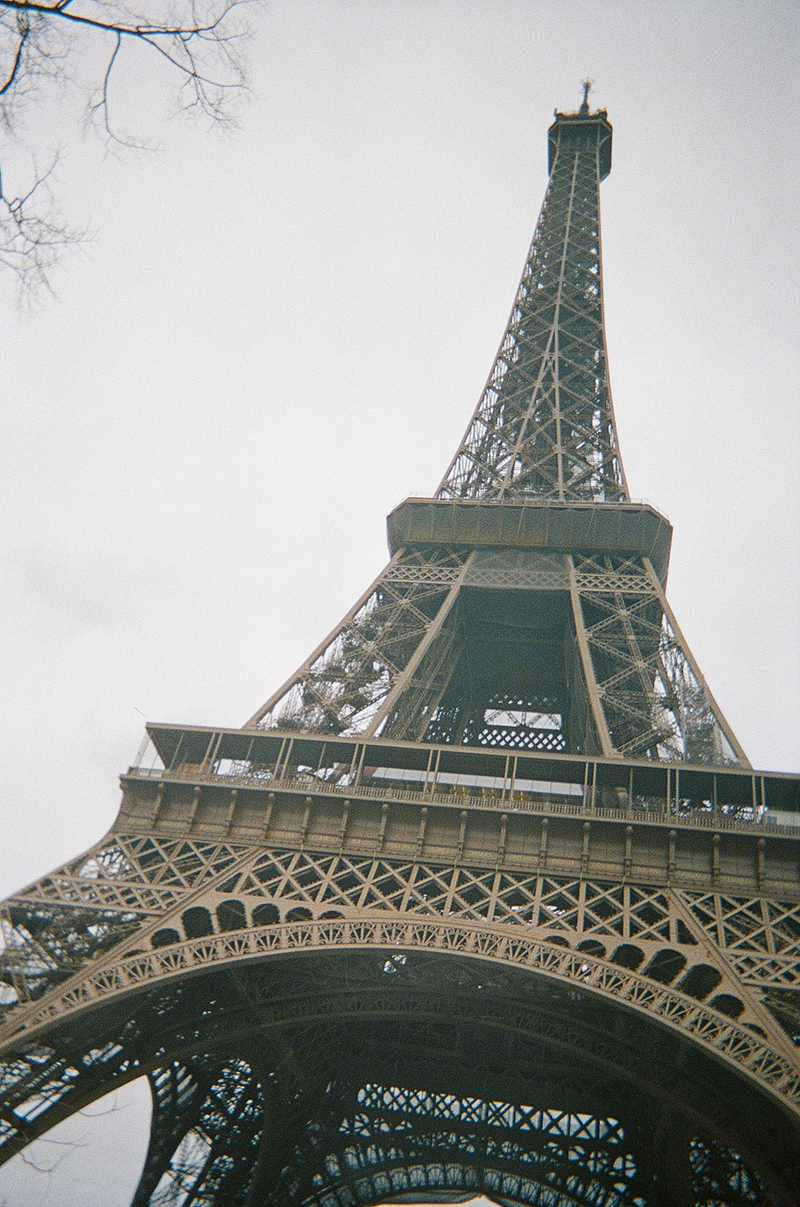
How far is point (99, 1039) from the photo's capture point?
74.2 ft

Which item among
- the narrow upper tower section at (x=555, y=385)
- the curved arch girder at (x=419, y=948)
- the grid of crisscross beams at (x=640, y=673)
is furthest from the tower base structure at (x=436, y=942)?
the narrow upper tower section at (x=555, y=385)

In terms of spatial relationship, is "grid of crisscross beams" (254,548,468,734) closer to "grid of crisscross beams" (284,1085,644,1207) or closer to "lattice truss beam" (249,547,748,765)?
"lattice truss beam" (249,547,748,765)

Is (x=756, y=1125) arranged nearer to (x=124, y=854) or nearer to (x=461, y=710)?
(x=124, y=854)

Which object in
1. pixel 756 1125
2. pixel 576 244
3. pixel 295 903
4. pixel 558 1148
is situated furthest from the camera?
pixel 576 244

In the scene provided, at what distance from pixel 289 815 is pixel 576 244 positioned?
37.8 m

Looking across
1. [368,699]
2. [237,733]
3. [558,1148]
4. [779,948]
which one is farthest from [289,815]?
[558,1148]

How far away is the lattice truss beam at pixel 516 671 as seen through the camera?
91.1 ft

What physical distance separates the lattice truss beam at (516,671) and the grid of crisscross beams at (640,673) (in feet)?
0.14

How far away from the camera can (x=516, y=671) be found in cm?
3938

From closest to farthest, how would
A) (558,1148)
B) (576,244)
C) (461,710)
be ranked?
(558,1148), (461,710), (576,244)

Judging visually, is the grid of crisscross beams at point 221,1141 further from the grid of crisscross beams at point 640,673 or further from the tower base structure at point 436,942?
the grid of crisscross beams at point 640,673

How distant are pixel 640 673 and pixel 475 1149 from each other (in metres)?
18.1

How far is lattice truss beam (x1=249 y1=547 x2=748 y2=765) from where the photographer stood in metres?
27.8

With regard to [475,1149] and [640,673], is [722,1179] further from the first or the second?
[640,673]
